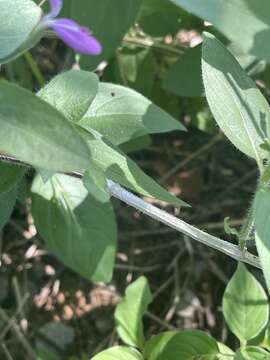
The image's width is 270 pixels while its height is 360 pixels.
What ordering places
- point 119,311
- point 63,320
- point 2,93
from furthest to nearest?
point 63,320
point 119,311
point 2,93

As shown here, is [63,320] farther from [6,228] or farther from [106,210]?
[106,210]

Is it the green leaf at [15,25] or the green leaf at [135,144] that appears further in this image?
the green leaf at [135,144]

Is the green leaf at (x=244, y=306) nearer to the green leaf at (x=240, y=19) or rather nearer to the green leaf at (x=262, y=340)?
the green leaf at (x=262, y=340)

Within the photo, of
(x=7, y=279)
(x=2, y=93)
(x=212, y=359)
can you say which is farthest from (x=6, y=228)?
(x=2, y=93)

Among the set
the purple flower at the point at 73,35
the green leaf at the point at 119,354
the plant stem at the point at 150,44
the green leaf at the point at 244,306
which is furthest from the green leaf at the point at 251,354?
the plant stem at the point at 150,44

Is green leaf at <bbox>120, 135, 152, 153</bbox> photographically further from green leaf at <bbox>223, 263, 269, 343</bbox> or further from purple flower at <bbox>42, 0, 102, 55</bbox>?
purple flower at <bbox>42, 0, 102, 55</bbox>

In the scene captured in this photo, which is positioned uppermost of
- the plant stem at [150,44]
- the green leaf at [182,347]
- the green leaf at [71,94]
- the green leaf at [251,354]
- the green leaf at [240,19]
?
the green leaf at [240,19]

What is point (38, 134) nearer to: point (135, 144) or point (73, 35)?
point (73, 35)

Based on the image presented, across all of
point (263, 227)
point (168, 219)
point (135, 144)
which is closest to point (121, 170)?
point (168, 219)
